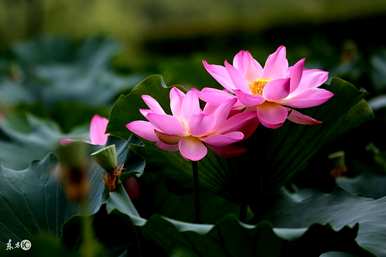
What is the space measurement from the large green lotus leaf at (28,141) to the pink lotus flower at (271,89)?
1.22 ft

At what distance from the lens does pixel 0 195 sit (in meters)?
0.87

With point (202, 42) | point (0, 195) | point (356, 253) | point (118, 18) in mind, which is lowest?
point (356, 253)

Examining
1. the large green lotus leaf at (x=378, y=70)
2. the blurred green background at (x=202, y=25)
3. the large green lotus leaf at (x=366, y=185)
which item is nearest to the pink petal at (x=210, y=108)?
the large green lotus leaf at (x=366, y=185)

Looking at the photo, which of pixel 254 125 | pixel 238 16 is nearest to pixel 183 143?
pixel 254 125

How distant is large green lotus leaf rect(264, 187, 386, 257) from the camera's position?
768 mm

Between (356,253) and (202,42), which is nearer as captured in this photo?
(356,253)

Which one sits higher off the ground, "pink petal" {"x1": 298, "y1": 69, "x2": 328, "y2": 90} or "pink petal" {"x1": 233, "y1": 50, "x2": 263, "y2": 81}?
"pink petal" {"x1": 233, "y1": 50, "x2": 263, "y2": 81}

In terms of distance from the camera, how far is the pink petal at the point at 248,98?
2.59ft

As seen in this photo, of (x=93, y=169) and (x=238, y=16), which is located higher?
(x=238, y=16)

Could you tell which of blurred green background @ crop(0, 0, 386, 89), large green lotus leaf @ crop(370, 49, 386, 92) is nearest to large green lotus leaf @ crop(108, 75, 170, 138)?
large green lotus leaf @ crop(370, 49, 386, 92)

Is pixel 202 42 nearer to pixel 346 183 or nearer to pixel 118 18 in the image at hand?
pixel 118 18

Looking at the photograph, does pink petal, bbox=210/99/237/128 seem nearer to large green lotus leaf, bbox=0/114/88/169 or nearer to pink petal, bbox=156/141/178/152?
pink petal, bbox=156/141/178/152

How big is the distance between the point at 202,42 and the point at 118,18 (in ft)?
3.55

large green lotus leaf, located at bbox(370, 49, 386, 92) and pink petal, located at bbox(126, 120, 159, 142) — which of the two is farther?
large green lotus leaf, located at bbox(370, 49, 386, 92)
